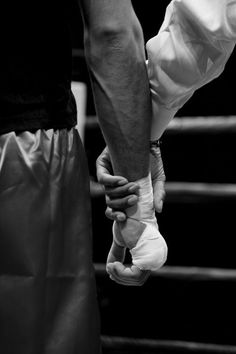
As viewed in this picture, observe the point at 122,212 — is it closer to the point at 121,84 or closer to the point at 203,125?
the point at 121,84

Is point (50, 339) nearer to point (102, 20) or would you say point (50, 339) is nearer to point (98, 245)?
point (102, 20)

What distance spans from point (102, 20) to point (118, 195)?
280 mm

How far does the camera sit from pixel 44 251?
1.14 m

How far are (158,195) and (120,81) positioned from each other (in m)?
0.21

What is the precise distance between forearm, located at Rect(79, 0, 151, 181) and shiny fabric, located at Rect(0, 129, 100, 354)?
79mm

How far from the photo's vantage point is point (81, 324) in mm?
1150

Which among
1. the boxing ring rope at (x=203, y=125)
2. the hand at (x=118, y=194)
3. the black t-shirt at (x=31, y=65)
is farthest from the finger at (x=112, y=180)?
the boxing ring rope at (x=203, y=125)

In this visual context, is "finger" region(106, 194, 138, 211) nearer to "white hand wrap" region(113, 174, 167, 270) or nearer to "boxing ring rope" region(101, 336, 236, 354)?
"white hand wrap" region(113, 174, 167, 270)

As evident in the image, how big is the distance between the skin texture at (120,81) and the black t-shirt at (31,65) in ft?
0.17

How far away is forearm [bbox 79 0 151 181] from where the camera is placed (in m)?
1.17

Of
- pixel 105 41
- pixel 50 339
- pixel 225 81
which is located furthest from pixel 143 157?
pixel 225 81

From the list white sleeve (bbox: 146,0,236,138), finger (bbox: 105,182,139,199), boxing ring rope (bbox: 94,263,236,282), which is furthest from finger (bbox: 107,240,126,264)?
boxing ring rope (bbox: 94,263,236,282)

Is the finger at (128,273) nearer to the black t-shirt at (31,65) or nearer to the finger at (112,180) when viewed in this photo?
the finger at (112,180)

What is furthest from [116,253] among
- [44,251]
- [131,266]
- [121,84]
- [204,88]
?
[204,88]
